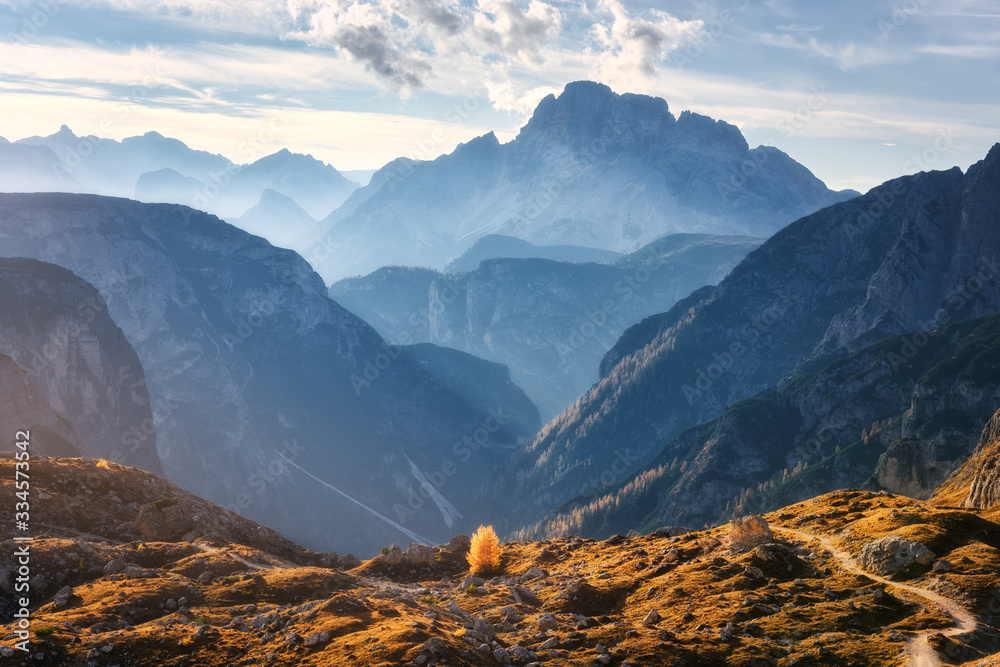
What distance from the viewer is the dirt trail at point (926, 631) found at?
143ft

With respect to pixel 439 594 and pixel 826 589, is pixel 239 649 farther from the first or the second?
pixel 826 589

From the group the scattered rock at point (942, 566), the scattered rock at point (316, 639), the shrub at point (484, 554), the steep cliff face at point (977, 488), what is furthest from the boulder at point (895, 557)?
the scattered rock at point (316, 639)

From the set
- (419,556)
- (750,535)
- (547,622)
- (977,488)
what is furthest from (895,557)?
(977,488)

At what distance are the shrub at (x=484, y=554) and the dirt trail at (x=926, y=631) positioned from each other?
3889 cm

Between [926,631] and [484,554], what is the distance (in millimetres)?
47941

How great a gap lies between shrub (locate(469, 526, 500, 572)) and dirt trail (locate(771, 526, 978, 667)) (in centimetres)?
3889

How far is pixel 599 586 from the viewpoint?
209 feet

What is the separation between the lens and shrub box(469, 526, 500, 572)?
263 feet

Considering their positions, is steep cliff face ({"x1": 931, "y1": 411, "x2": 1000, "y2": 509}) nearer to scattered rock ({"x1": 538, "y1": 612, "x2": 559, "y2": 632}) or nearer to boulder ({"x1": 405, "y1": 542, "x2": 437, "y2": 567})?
scattered rock ({"x1": 538, "y1": 612, "x2": 559, "y2": 632})

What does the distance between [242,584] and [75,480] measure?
29517 mm

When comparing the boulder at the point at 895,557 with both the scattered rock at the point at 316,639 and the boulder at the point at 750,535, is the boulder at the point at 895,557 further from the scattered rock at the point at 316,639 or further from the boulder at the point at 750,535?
the scattered rock at the point at 316,639

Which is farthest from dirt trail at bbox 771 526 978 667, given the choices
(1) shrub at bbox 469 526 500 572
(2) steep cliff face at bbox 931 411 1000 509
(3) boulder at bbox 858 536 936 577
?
(2) steep cliff face at bbox 931 411 1000 509

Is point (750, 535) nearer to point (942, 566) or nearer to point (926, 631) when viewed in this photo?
point (942, 566)

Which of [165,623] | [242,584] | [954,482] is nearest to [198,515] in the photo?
[242,584]
